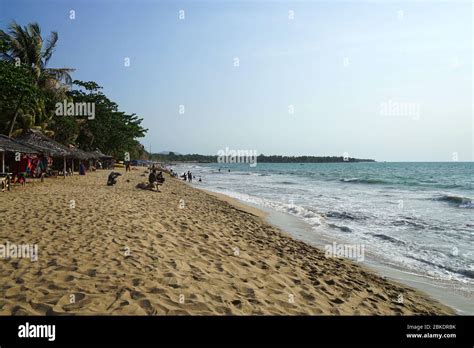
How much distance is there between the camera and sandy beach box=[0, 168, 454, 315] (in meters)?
3.76

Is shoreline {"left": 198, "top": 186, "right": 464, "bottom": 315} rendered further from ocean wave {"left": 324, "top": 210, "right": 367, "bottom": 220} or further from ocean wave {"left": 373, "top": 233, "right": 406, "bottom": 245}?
ocean wave {"left": 324, "top": 210, "right": 367, "bottom": 220}

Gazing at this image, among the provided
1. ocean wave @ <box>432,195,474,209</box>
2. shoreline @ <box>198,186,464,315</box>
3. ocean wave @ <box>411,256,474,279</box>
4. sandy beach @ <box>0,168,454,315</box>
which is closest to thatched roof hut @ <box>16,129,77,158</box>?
sandy beach @ <box>0,168,454,315</box>

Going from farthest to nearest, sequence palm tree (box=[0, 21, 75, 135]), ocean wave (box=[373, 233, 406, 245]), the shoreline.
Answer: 1. palm tree (box=[0, 21, 75, 135])
2. ocean wave (box=[373, 233, 406, 245])
3. the shoreline

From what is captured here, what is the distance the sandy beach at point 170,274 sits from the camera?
3.76m

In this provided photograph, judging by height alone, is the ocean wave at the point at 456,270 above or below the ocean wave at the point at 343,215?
below

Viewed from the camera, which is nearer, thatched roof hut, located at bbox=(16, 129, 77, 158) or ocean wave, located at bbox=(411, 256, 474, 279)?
ocean wave, located at bbox=(411, 256, 474, 279)

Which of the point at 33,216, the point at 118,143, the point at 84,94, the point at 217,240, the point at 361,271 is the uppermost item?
the point at 84,94

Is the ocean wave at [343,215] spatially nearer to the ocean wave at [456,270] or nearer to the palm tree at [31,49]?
the ocean wave at [456,270]

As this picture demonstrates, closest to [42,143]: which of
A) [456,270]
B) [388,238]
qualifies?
[388,238]

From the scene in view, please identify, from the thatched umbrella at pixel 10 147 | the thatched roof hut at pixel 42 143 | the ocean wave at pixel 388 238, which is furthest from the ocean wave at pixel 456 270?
the thatched roof hut at pixel 42 143
